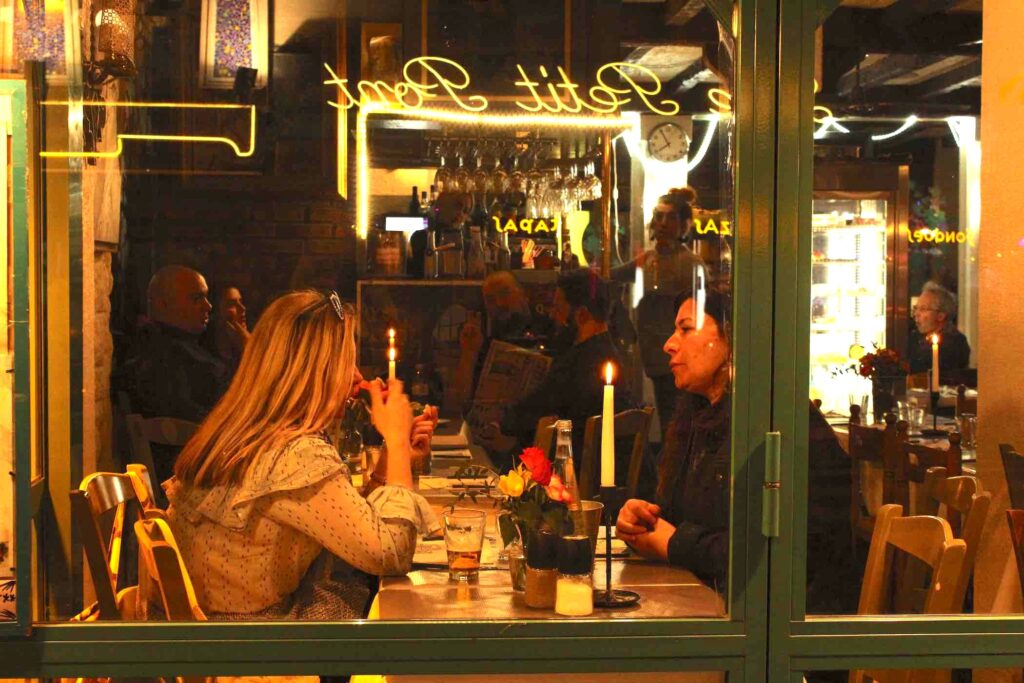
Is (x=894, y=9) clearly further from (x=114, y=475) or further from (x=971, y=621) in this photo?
(x=114, y=475)

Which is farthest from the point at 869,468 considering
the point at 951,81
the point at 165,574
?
the point at 165,574

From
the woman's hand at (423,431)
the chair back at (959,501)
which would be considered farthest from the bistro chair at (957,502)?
the woman's hand at (423,431)

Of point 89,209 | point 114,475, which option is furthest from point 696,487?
point 89,209

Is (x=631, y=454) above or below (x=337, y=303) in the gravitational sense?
below

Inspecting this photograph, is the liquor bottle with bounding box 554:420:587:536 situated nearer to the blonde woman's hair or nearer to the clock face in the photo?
the blonde woman's hair

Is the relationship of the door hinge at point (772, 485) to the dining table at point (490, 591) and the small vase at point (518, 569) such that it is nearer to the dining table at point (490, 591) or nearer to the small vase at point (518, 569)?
the dining table at point (490, 591)

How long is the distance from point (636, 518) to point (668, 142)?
77 cm

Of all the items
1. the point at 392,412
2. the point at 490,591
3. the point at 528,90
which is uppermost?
the point at 528,90

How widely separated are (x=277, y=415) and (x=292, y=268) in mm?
338

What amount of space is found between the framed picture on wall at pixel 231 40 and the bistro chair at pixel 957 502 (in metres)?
1.60

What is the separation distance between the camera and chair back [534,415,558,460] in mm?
2451

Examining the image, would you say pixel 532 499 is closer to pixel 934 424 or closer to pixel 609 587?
pixel 609 587

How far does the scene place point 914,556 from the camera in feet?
8.00

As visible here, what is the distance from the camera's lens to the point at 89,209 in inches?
85.0
